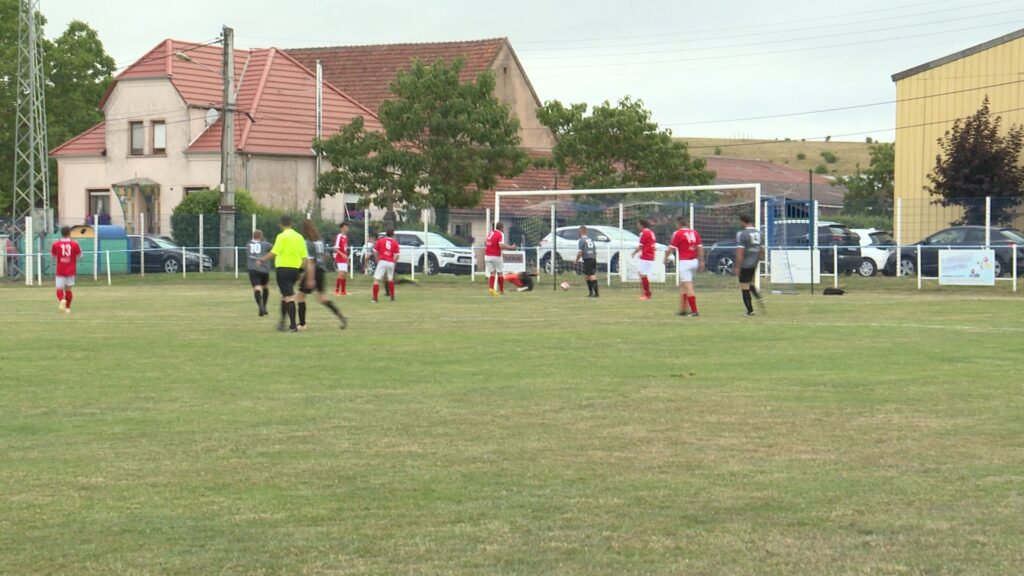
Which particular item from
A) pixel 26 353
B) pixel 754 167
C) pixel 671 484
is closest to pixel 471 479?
pixel 671 484

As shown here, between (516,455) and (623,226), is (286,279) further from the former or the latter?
(623,226)

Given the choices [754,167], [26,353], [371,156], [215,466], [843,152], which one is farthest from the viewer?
[843,152]

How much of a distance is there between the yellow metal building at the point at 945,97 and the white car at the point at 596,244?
9102 mm

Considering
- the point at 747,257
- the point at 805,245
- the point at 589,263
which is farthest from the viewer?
the point at 805,245

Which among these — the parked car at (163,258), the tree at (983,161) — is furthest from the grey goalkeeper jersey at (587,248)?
the parked car at (163,258)

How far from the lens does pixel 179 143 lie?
61781 millimetres

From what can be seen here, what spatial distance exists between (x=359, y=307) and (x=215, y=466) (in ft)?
66.6

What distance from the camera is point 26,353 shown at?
18.5m

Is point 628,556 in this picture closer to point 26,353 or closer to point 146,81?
point 26,353

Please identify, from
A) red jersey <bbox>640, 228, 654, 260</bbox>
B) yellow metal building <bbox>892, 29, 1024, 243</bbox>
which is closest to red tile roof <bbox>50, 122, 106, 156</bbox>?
yellow metal building <bbox>892, 29, 1024, 243</bbox>

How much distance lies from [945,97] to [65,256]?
92.9ft

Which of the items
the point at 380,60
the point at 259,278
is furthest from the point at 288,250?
the point at 380,60

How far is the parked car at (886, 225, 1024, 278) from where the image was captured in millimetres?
36469

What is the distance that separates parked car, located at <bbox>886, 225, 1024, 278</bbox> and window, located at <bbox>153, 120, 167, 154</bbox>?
33.7 m
